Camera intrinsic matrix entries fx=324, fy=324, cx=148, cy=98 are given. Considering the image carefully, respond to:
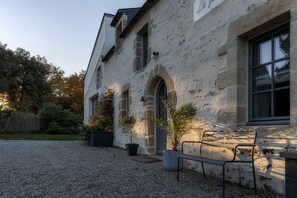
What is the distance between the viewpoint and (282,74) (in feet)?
15.0

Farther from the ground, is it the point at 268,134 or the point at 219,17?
the point at 219,17

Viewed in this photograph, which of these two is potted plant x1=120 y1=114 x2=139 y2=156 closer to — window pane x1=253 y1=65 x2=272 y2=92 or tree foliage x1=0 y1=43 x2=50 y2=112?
window pane x1=253 y1=65 x2=272 y2=92

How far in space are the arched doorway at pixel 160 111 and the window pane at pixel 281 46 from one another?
4.23 meters

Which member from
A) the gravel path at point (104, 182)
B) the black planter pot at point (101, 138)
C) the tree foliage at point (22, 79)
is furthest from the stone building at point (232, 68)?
the tree foliage at point (22, 79)

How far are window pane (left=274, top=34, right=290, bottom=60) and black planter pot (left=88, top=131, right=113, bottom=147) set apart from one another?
900cm

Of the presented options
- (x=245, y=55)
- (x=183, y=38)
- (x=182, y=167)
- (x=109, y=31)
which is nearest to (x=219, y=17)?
(x=245, y=55)

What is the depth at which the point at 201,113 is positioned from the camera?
6.14 meters

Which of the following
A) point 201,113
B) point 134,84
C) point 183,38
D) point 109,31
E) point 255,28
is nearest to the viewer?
point 255,28

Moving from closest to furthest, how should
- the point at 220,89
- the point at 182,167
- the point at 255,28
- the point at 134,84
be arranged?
the point at 255,28, the point at 220,89, the point at 182,167, the point at 134,84

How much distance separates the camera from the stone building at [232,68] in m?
4.38

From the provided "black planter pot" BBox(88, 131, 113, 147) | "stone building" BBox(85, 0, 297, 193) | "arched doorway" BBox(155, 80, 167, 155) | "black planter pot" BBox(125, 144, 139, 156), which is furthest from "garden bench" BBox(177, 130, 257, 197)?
"black planter pot" BBox(88, 131, 113, 147)

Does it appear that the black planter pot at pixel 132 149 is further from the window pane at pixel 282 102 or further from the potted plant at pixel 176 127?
the window pane at pixel 282 102

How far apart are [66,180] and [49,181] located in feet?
0.89

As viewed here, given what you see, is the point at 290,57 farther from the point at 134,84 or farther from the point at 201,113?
the point at 134,84
